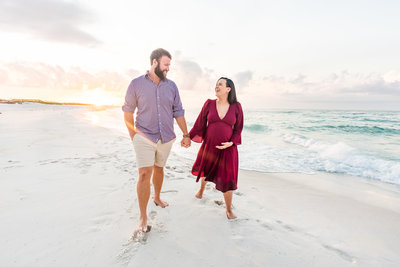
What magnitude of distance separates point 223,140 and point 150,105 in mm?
1238

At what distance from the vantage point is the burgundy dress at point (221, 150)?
3176 millimetres

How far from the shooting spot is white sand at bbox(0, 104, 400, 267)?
233 cm

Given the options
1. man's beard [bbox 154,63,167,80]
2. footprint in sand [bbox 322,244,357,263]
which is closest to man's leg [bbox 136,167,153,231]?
man's beard [bbox 154,63,167,80]

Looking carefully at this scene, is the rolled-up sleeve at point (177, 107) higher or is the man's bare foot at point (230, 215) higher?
the rolled-up sleeve at point (177, 107)

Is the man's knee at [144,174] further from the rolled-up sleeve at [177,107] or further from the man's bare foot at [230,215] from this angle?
the man's bare foot at [230,215]

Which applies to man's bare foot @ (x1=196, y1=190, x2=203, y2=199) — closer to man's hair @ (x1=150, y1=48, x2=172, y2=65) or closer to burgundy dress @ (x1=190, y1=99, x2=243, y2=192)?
burgundy dress @ (x1=190, y1=99, x2=243, y2=192)

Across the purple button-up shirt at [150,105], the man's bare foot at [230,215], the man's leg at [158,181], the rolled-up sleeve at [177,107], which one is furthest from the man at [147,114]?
the man's bare foot at [230,215]

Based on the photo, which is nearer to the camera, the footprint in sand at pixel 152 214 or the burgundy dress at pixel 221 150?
the footprint in sand at pixel 152 214

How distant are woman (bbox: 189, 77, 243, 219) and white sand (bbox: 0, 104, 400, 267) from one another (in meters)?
0.56

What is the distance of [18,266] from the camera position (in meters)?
2.05

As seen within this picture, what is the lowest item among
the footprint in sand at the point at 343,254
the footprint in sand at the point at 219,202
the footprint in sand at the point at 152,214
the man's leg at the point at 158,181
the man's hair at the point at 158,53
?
the footprint in sand at the point at 343,254

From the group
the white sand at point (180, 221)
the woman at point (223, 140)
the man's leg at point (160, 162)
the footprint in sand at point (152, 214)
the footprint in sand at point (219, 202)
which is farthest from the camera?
the footprint in sand at point (219, 202)

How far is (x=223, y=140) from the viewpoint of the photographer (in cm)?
319

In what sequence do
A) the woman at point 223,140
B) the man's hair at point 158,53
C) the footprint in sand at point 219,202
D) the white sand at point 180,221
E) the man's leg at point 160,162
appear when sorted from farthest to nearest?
the footprint in sand at point 219,202
the woman at point 223,140
the man's leg at point 160,162
the man's hair at point 158,53
the white sand at point 180,221
